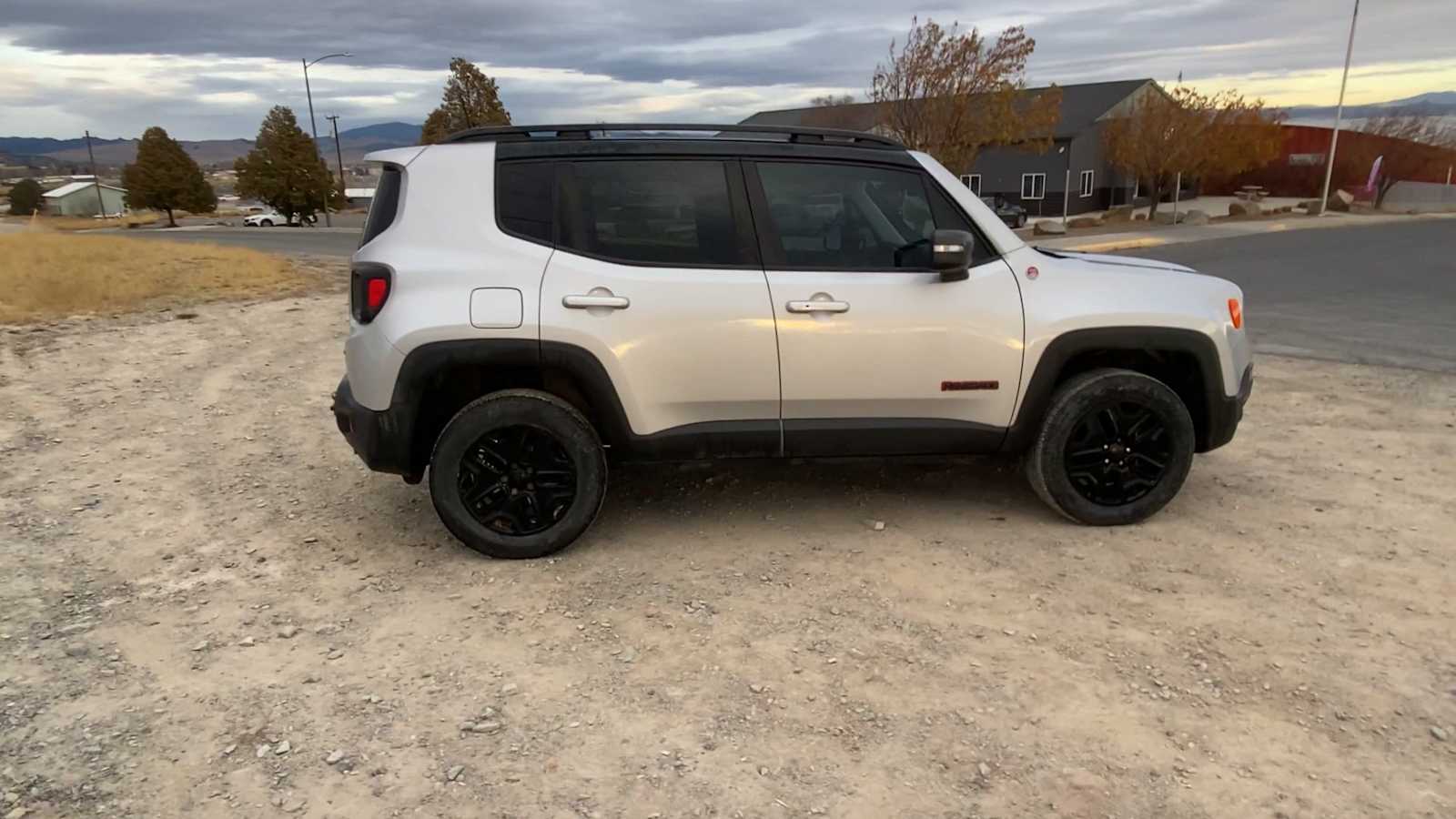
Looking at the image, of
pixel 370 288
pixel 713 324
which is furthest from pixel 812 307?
pixel 370 288

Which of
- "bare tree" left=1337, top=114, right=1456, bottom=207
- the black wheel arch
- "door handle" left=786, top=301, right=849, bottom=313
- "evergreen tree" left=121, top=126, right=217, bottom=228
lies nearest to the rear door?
"door handle" left=786, top=301, right=849, bottom=313

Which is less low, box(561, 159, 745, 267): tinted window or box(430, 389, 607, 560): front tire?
box(561, 159, 745, 267): tinted window

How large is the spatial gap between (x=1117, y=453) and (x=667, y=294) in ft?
7.43

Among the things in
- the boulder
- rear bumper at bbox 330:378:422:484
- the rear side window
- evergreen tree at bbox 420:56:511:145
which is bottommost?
the boulder

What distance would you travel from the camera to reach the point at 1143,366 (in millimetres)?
4637

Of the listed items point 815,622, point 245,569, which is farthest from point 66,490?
point 815,622

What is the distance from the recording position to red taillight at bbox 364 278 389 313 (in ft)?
13.0

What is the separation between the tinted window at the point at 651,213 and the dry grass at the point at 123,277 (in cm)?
900

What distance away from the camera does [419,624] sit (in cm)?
369

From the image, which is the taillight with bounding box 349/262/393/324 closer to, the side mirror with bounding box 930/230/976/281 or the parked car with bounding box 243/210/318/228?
the side mirror with bounding box 930/230/976/281

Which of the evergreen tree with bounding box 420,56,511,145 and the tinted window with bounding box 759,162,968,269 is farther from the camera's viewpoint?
the evergreen tree with bounding box 420,56,511,145

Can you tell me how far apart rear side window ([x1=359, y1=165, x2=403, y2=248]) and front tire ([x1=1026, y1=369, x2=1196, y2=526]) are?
313 centimetres

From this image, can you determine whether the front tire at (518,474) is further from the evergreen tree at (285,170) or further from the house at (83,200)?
the house at (83,200)

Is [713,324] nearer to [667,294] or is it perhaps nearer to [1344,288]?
[667,294]
